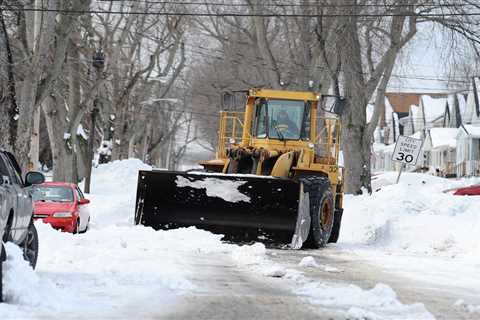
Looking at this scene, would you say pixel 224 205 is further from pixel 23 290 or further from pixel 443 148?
pixel 443 148

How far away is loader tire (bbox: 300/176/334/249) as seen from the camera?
60.8ft

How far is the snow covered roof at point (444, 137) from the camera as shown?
7175 centimetres

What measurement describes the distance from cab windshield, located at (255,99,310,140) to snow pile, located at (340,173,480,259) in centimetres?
285

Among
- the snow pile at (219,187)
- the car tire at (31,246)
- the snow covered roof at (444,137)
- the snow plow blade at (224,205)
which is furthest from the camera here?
the snow covered roof at (444,137)

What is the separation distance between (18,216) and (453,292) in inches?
197

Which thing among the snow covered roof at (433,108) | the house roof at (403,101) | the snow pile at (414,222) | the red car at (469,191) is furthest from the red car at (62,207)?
the house roof at (403,101)

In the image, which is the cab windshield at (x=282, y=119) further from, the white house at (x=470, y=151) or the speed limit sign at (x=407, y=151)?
the white house at (x=470, y=151)

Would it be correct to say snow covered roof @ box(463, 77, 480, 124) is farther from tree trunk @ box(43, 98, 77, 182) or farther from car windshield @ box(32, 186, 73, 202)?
car windshield @ box(32, 186, 73, 202)

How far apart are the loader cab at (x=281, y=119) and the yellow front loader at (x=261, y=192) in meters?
0.02

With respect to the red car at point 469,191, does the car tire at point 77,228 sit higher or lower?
lower

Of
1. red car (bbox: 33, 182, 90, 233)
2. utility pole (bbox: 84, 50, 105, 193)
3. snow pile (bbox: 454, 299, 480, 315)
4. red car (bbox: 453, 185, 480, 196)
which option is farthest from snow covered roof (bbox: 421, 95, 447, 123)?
snow pile (bbox: 454, 299, 480, 315)

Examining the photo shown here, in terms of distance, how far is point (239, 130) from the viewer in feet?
73.9

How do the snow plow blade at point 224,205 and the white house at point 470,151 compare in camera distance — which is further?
the white house at point 470,151

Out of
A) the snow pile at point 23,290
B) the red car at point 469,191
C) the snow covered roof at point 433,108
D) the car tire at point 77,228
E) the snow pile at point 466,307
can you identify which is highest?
the snow covered roof at point 433,108
